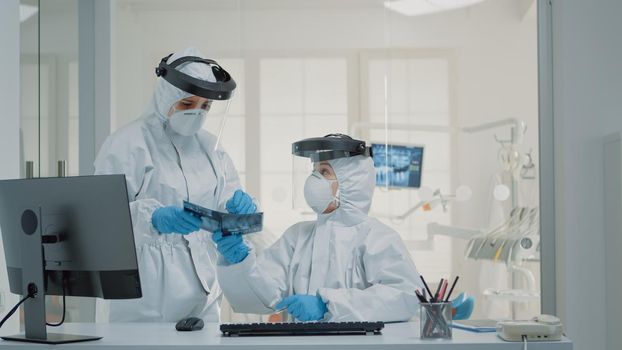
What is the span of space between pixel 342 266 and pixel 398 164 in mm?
1161

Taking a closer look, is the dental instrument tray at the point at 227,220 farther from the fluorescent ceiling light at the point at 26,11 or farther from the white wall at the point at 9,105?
the fluorescent ceiling light at the point at 26,11

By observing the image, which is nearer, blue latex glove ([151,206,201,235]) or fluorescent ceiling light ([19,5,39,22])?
blue latex glove ([151,206,201,235])

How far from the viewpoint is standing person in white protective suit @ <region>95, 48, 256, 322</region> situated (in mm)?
2607

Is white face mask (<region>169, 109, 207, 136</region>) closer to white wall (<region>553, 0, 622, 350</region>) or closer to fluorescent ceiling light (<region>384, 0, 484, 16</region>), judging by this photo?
fluorescent ceiling light (<region>384, 0, 484, 16</region>)

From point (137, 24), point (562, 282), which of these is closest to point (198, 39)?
point (137, 24)

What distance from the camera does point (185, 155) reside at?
280cm

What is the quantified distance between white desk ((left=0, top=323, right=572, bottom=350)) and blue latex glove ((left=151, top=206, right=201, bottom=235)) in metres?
0.37

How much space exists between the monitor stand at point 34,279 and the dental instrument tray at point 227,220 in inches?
16.6

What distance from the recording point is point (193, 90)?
8.58ft

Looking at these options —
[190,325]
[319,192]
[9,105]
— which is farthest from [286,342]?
[9,105]

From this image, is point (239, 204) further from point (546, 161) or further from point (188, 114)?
point (546, 161)

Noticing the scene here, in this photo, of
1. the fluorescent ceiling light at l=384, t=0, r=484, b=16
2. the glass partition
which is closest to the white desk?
the glass partition

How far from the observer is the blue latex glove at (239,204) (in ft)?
7.97

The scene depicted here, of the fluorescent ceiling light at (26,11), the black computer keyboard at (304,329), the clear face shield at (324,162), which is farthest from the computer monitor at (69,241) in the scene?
the fluorescent ceiling light at (26,11)
